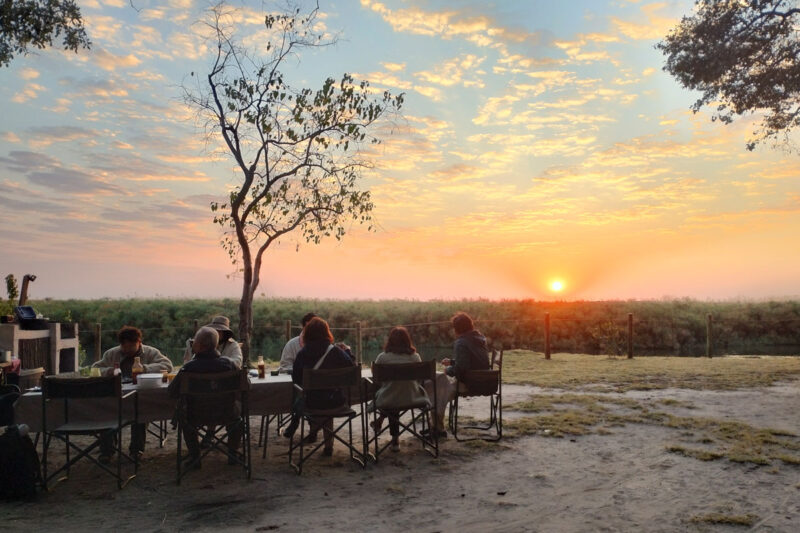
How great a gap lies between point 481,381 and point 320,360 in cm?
175

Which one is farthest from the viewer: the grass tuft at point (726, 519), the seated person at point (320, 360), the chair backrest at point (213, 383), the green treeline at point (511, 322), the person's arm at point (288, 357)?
the green treeline at point (511, 322)

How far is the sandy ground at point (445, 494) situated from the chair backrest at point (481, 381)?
1.79 feet

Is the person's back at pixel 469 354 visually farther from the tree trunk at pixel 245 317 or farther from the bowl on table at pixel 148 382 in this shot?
the tree trunk at pixel 245 317

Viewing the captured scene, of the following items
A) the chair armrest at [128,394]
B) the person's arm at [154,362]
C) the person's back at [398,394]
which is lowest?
the person's back at [398,394]

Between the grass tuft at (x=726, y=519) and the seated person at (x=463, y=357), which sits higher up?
the seated person at (x=463, y=357)

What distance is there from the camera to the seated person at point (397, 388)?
5.85m

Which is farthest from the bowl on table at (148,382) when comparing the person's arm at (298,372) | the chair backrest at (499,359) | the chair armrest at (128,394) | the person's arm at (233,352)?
the chair backrest at (499,359)

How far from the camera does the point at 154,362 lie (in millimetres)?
A: 6215

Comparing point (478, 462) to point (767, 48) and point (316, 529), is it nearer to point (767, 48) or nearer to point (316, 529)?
point (316, 529)

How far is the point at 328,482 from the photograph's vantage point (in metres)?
5.21

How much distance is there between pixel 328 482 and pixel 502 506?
142cm

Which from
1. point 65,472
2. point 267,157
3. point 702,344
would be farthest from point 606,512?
point 702,344

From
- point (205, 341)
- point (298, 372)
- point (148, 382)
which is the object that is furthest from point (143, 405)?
point (298, 372)

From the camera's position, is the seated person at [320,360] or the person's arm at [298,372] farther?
the person's arm at [298,372]
